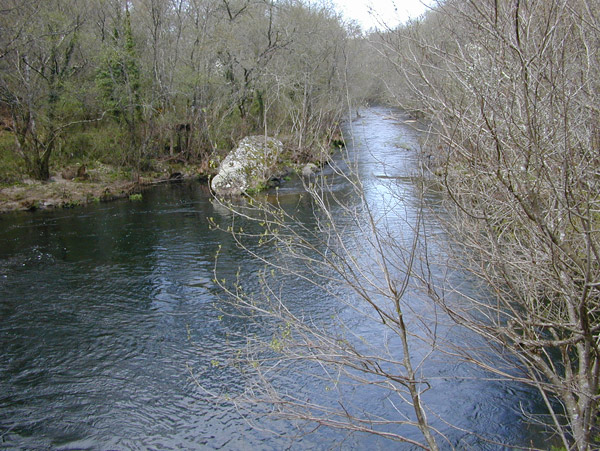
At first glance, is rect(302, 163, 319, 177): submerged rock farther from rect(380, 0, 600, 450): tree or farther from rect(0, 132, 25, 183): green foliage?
rect(380, 0, 600, 450): tree

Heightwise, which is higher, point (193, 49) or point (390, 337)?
point (193, 49)

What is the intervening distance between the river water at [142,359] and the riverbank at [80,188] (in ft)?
→ 16.1

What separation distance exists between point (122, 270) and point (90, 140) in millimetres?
14184

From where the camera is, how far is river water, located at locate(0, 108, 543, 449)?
253 inches

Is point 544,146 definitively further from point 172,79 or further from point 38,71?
point 172,79

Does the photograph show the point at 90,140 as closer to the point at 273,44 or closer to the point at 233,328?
the point at 273,44

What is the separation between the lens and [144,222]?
16.5 m

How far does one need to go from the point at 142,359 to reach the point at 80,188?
47.7ft

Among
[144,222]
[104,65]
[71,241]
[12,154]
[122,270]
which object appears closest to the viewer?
[122,270]

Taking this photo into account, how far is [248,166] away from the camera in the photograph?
20938mm

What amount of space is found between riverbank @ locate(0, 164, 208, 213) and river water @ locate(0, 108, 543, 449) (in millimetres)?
4906

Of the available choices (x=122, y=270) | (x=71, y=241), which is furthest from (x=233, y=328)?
(x=71, y=241)

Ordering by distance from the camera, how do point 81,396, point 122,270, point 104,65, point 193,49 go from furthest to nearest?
point 193,49
point 104,65
point 122,270
point 81,396

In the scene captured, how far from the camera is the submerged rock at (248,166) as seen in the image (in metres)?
20.5
